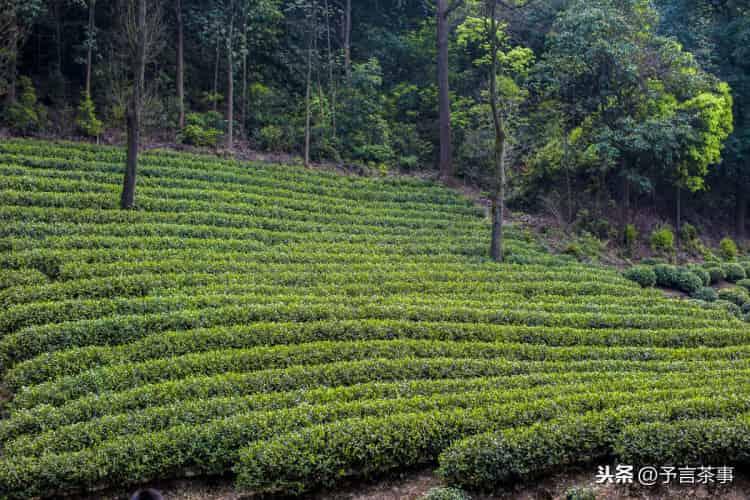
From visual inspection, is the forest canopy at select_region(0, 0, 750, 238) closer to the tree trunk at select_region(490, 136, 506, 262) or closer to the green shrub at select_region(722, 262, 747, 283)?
the tree trunk at select_region(490, 136, 506, 262)

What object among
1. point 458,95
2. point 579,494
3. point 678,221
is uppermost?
point 458,95

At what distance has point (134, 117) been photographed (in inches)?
674

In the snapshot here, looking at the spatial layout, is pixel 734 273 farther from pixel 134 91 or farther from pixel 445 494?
pixel 134 91

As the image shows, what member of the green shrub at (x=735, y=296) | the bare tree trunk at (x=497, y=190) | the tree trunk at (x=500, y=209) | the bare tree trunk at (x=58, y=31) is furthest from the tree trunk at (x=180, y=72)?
the green shrub at (x=735, y=296)

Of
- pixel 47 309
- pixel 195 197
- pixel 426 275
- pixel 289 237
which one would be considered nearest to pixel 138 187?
pixel 195 197

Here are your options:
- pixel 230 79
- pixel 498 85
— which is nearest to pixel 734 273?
pixel 498 85

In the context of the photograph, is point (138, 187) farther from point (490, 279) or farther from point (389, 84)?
point (389, 84)

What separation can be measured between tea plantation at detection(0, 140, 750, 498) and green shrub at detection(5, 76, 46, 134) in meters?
1.69

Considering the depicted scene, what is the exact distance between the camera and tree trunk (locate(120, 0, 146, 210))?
16.8 metres

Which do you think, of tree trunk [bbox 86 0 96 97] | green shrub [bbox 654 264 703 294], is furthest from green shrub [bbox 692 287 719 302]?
tree trunk [bbox 86 0 96 97]

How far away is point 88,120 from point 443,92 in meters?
14.2

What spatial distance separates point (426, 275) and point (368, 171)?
33.2 ft

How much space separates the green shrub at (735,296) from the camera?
1925 cm

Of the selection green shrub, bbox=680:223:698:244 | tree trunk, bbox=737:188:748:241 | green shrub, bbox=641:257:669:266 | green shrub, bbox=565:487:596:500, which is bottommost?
green shrub, bbox=565:487:596:500
